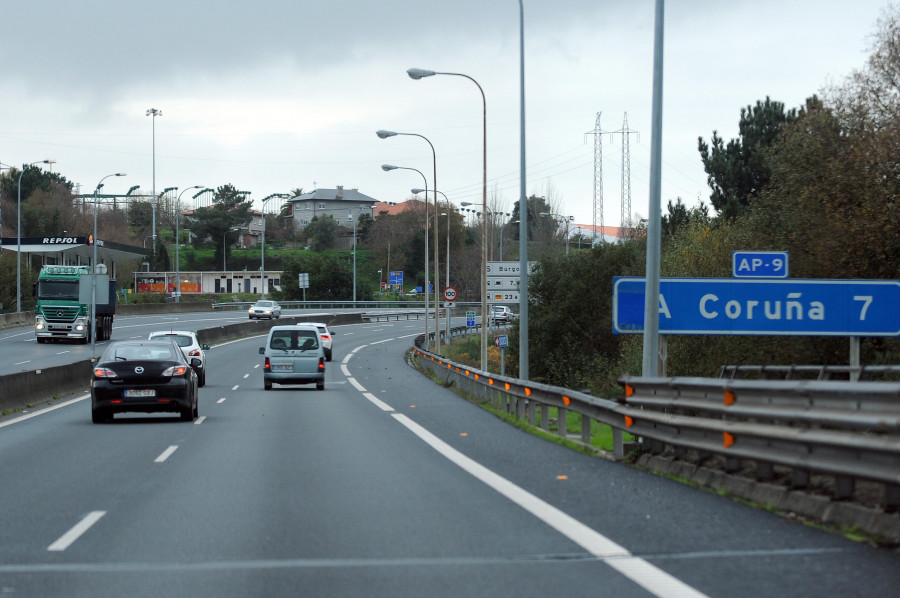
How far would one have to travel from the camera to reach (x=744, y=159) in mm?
50781

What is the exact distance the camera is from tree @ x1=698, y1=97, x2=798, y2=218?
4972 centimetres

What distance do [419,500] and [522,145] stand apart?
63.9 ft

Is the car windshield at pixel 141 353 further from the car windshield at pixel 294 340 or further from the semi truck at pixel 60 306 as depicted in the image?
the semi truck at pixel 60 306

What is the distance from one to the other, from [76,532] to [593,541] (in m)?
3.88

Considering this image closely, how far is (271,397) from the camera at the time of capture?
95.9ft

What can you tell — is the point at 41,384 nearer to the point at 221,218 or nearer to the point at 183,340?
the point at 183,340

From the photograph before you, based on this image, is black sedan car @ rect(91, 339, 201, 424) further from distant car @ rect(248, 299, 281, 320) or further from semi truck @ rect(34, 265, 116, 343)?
distant car @ rect(248, 299, 281, 320)

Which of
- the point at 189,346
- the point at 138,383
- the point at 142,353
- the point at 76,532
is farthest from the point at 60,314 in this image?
the point at 76,532

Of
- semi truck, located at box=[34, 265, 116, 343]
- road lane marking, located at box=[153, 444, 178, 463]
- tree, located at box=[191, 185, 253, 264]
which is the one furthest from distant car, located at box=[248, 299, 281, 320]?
road lane marking, located at box=[153, 444, 178, 463]

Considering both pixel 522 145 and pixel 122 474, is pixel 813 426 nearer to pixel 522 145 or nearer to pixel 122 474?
pixel 122 474

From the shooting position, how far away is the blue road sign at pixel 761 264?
19.7 metres

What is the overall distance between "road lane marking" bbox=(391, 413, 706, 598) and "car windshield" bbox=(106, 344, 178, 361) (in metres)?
8.61

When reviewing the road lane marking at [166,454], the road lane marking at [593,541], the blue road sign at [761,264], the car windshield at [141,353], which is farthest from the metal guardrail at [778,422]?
the car windshield at [141,353]

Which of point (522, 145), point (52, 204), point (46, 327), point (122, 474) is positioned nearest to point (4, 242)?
point (46, 327)
